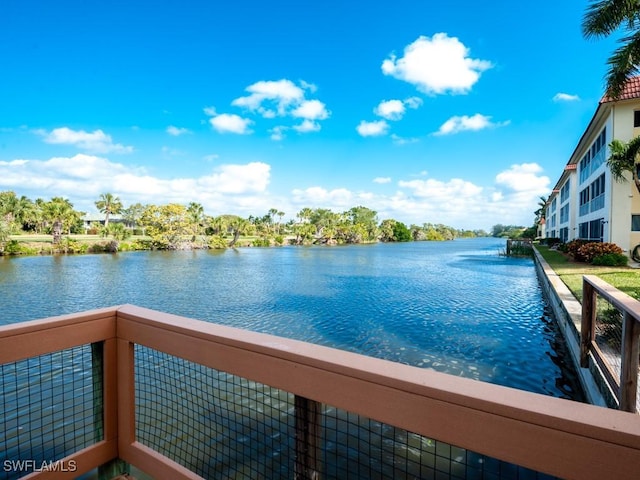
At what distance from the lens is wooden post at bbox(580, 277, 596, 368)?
5004 mm

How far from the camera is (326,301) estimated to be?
46.9 feet

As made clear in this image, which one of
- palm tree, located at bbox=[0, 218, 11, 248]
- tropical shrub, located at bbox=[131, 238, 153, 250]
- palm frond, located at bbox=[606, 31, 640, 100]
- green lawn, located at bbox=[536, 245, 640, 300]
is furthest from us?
tropical shrub, located at bbox=[131, 238, 153, 250]

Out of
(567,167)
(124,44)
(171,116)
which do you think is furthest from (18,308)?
(567,167)

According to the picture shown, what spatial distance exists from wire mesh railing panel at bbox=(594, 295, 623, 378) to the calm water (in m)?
1.60

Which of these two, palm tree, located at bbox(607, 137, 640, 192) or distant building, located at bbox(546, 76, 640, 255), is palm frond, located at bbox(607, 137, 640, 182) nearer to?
palm tree, located at bbox(607, 137, 640, 192)

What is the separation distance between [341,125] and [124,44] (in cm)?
2300

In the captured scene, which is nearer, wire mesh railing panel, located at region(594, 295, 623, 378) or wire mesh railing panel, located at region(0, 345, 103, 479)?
wire mesh railing panel, located at region(0, 345, 103, 479)

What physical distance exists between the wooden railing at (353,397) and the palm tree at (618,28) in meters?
13.9

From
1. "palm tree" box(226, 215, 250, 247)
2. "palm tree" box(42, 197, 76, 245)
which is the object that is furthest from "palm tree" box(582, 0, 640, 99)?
"palm tree" box(226, 215, 250, 247)

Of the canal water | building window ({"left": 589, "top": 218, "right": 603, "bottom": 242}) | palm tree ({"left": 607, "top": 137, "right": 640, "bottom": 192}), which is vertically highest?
palm tree ({"left": 607, "top": 137, "right": 640, "bottom": 192})

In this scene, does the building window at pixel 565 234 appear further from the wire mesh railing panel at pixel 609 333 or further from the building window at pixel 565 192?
the wire mesh railing panel at pixel 609 333

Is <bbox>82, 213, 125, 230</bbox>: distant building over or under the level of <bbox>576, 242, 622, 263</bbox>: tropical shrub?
over

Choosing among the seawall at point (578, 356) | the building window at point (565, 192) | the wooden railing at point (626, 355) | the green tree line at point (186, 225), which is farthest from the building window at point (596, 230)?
the green tree line at point (186, 225)

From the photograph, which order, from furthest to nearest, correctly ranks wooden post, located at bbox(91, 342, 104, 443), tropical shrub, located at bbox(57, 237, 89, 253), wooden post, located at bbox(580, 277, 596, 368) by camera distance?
tropical shrub, located at bbox(57, 237, 89, 253)
wooden post, located at bbox(580, 277, 596, 368)
wooden post, located at bbox(91, 342, 104, 443)
